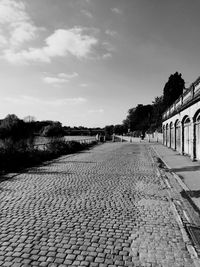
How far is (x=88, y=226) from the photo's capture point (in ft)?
17.2

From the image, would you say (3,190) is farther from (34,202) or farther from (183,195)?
(183,195)

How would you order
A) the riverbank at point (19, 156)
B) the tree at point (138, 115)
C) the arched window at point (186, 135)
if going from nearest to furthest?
the riverbank at point (19, 156), the arched window at point (186, 135), the tree at point (138, 115)

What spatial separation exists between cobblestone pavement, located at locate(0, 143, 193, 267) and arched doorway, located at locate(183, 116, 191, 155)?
1081 cm

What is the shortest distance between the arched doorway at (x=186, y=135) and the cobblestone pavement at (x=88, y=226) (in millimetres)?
10805

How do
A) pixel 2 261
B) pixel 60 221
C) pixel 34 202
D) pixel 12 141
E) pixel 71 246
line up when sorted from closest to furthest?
pixel 2 261, pixel 71 246, pixel 60 221, pixel 34 202, pixel 12 141

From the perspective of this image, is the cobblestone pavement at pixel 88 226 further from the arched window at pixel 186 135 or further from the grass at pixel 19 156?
the arched window at pixel 186 135

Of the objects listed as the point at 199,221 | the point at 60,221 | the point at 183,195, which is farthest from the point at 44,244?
the point at 183,195

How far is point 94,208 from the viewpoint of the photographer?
254 inches

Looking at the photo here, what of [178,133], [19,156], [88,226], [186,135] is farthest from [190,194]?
[178,133]

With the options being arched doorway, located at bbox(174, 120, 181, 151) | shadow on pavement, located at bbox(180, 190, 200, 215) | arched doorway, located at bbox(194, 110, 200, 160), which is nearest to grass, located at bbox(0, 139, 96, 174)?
shadow on pavement, located at bbox(180, 190, 200, 215)

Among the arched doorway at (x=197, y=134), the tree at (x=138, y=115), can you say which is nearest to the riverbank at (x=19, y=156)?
the arched doorway at (x=197, y=134)

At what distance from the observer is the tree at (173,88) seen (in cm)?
5600

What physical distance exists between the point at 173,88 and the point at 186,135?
129 feet

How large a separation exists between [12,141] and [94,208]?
12.7m
